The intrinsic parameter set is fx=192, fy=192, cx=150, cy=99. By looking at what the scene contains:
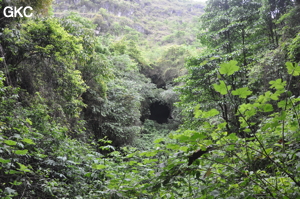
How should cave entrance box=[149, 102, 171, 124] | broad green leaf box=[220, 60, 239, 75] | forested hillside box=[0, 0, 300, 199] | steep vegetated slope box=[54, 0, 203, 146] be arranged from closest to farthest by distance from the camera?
broad green leaf box=[220, 60, 239, 75], forested hillside box=[0, 0, 300, 199], steep vegetated slope box=[54, 0, 203, 146], cave entrance box=[149, 102, 171, 124]

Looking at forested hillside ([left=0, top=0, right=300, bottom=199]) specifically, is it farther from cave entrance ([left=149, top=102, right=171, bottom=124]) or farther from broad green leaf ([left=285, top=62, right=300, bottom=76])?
cave entrance ([left=149, top=102, right=171, bottom=124])

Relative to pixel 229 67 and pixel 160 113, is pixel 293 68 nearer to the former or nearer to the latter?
pixel 229 67

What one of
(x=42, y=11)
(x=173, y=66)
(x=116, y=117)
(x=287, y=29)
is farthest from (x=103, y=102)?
(x=173, y=66)

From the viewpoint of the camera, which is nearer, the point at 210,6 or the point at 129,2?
the point at 210,6

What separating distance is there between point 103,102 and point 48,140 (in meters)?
5.05

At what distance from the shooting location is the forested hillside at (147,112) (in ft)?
3.23

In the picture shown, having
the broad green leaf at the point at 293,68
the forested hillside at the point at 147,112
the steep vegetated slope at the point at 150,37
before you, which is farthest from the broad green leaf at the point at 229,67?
the steep vegetated slope at the point at 150,37

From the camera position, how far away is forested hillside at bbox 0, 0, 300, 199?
0.98 m

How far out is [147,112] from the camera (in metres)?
14.4

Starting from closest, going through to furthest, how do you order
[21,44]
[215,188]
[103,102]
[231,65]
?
[231,65] → [215,188] → [21,44] → [103,102]

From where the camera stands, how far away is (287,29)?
18.0 ft

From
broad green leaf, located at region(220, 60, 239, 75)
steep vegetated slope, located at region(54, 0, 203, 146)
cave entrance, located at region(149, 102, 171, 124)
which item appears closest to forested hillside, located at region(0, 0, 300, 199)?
broad green leaf, located at region(220, 60, 239, 75)

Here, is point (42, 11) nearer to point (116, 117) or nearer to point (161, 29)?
point (116, 117)

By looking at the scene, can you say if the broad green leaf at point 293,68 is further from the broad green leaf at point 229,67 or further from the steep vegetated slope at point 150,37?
the steep vegetated slope at point 150,37
